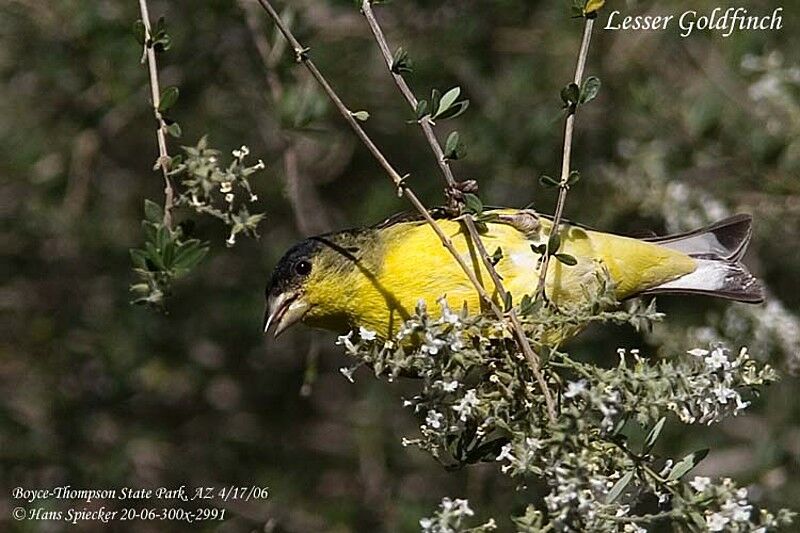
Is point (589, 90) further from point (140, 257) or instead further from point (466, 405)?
point (140, 257)

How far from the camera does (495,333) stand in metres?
2.08

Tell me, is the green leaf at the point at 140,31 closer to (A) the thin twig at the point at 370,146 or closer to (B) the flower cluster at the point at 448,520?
(A) the thin twig at the point at 370,146

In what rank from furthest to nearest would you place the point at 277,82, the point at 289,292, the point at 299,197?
the point at 299,197 < the point at 277,82 < the point at 289,292

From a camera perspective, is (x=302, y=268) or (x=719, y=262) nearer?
(x=302, y=268)

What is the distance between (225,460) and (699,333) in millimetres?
1871

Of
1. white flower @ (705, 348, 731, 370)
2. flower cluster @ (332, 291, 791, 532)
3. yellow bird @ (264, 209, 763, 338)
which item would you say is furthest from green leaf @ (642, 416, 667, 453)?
yellow bird @ (264, 209, 763, 338)

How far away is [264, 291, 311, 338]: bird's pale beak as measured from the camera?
8.80ft

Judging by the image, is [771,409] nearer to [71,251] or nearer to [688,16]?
[688,16]

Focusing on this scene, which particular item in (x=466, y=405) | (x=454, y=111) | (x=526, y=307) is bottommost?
(x=466, y=405)

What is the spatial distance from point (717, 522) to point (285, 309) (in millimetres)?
1245

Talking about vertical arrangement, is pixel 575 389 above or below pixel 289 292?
below

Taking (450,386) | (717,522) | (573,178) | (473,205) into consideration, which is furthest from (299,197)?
(717,522)

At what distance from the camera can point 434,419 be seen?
1.93 metres

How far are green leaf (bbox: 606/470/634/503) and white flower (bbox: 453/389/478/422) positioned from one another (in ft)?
0.77
